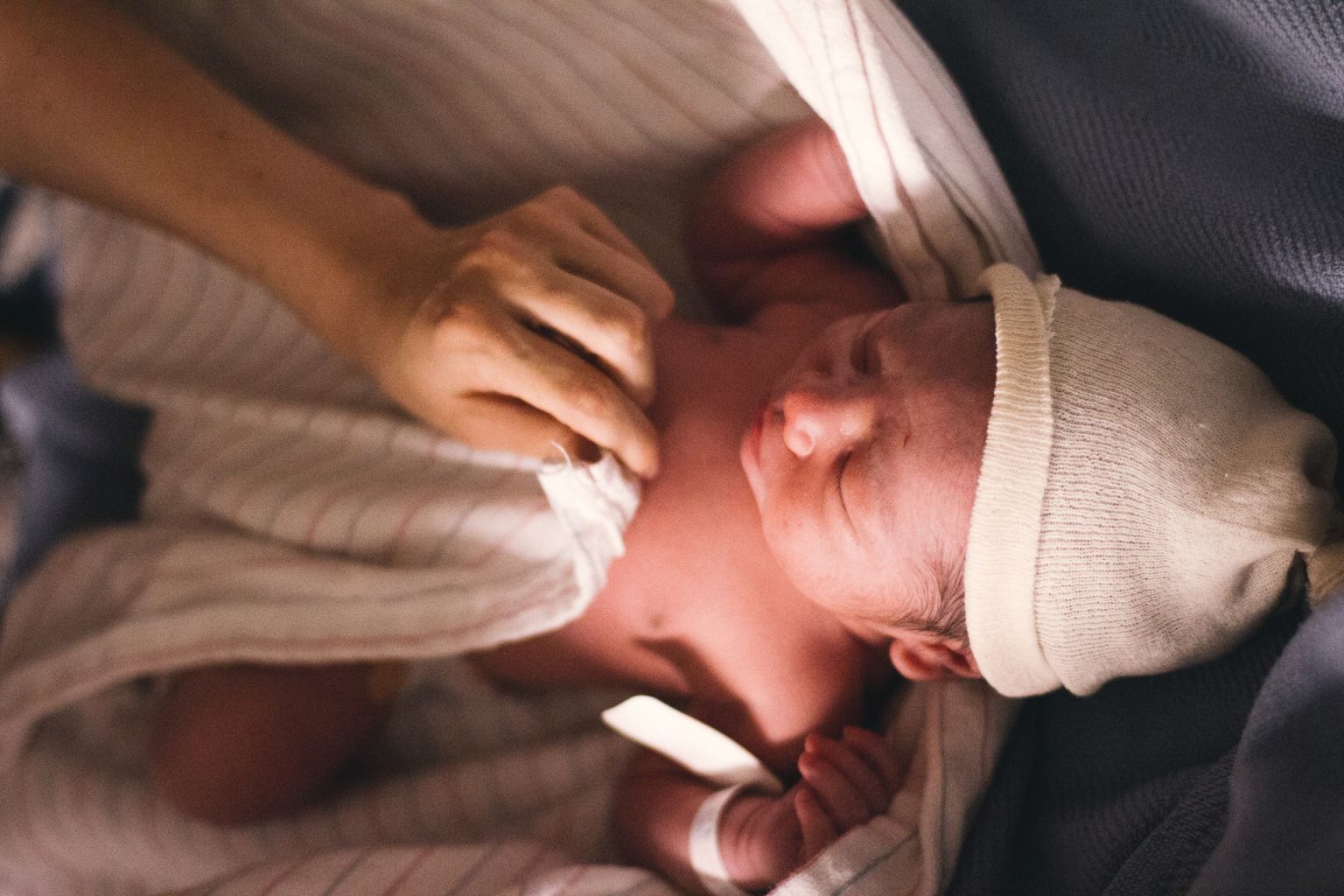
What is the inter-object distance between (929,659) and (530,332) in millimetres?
542

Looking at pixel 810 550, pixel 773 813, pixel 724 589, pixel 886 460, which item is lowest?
pixel 773 813

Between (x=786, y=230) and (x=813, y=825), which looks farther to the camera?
(x=786, y=230)

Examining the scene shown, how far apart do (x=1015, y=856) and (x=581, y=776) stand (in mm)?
520

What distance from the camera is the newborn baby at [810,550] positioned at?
81cm

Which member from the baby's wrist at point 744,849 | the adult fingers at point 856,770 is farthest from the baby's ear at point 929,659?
the baby's wrist at point 744,849

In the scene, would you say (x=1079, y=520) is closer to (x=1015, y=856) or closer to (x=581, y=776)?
(x=1015, y=856)

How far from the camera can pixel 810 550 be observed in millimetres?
901

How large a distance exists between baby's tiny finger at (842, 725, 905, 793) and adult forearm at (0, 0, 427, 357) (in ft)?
2.28

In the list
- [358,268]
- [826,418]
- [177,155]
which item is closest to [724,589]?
[826,418]

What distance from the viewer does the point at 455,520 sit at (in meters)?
1.07

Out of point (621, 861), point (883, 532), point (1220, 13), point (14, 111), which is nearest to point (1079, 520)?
point (883, 532)

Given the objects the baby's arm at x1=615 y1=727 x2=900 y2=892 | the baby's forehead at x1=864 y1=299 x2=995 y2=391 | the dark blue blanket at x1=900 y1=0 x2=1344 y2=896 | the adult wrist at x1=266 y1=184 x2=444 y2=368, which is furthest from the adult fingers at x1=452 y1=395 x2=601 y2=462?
the dark blue blanket at x1=900 y1=0 x2=1344 y2=896

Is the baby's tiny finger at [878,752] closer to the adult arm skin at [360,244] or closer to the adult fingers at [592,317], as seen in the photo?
the adult arm skin at [360,244]

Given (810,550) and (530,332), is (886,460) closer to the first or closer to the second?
(810,550)
